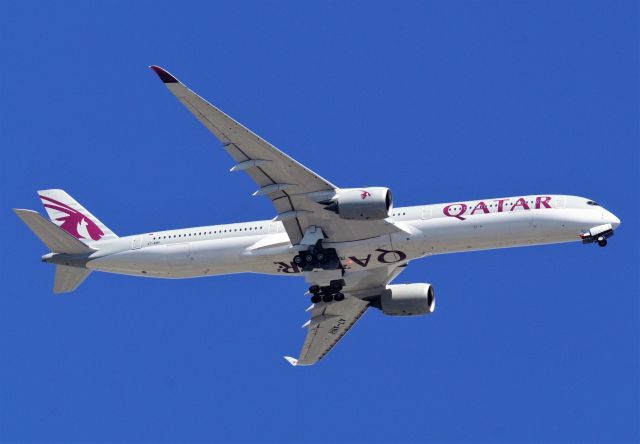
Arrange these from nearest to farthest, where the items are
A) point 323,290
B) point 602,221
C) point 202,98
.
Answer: point 202,98, point 602,221, point 323,290

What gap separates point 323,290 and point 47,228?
13.9m

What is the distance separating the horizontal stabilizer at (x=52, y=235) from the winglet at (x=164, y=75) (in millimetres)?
12076

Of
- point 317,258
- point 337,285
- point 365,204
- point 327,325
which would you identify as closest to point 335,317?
point 327,325

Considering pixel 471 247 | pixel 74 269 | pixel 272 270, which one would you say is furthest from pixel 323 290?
pixel 74 269

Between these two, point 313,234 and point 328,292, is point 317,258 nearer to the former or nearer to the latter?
point 313,234

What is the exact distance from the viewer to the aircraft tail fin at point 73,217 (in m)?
62.3

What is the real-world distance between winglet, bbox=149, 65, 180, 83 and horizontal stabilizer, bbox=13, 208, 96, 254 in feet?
39.6

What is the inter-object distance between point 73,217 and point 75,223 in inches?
17.8

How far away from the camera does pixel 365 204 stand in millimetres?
54781

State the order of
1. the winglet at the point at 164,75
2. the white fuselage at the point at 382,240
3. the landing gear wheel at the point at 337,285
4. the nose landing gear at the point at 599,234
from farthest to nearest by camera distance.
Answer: the landing gear wheel at the point at 337,285 < the white fuselage at the point at 382,240 < the nose landing gear at the point at 599,234 < the winglet at the point at 164,75

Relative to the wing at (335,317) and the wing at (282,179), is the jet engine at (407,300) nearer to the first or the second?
the wing at (335,317)

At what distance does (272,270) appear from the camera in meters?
59.3

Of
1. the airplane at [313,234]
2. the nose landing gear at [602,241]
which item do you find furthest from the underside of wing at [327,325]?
the nose landing gear at [602,241]

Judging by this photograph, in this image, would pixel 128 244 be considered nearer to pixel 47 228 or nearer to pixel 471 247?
pixel 47 228
